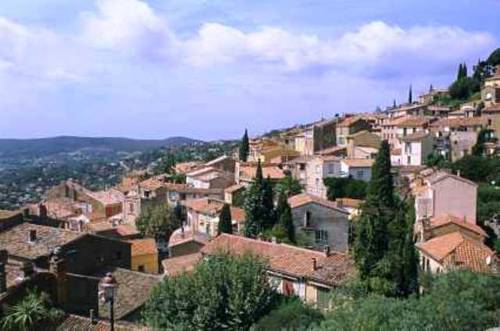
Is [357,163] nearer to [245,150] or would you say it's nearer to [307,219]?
[307,219]

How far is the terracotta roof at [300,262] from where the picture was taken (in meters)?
34.3

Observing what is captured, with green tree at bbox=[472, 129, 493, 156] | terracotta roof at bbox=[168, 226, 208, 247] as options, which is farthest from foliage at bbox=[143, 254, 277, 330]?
green tree at bbox=[472, 129, 493, 156]

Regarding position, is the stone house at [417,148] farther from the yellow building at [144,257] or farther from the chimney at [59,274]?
the chimney at [59,274]

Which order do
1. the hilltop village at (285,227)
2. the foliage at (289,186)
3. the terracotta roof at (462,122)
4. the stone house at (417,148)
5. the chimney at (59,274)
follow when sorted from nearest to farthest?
the chimney at (59,274)
the hilltop village at (285,227)
the foliage at (289,186)
the stone house at (417,148)
the terracotta roof at (462,122)

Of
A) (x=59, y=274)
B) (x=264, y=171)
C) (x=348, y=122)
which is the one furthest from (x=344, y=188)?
(x=59, y=274)

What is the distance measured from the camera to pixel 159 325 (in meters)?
28.5

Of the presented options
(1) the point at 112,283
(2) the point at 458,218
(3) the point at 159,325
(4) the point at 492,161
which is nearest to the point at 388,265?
(3) the point at 159,325

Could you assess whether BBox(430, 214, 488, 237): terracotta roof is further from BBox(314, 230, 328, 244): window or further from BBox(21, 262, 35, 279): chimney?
BBox(21, 262, 35, 279): chimney

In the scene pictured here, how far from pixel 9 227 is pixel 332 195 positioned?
37157mm

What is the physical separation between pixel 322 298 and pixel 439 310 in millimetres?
9921

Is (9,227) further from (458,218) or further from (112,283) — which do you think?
(458,218)

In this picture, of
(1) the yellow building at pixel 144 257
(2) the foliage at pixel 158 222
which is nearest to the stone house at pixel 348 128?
(2) the foliage at pixel 158 222

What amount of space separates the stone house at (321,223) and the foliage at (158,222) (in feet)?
60.7

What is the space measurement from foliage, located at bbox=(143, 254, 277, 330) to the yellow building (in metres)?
17.6
